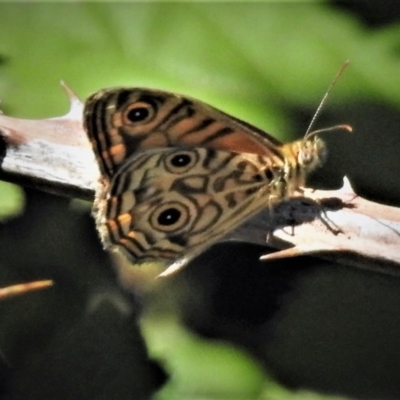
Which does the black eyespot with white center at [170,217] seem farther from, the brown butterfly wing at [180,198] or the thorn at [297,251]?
the thorn at [297,251]

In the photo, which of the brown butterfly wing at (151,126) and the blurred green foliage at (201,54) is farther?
the blurred green foliage at (201,54)

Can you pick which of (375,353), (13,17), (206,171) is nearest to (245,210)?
(206,171)

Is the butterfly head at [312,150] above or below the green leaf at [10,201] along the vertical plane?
above

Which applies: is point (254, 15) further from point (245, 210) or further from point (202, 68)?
point (245, 210)

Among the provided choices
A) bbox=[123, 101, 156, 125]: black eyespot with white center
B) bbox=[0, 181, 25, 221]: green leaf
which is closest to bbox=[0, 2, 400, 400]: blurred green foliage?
bbox=[0, 181, 25, 221]: green leaf

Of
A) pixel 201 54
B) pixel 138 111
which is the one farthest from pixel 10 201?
pixel 201 54

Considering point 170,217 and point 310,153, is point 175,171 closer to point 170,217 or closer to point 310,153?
point 170,217

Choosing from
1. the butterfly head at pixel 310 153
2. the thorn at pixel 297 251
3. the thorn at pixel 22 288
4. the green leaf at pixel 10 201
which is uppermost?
the butterfly head at pixel 310 153

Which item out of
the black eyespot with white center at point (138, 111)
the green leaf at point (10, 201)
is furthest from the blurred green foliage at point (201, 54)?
the black eyespot with white center at point (138, 111)

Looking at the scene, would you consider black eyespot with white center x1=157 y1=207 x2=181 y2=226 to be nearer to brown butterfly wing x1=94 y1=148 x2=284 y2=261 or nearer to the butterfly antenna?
brown butterfly wing x1=94 y1=148 x2=284 y2=261
